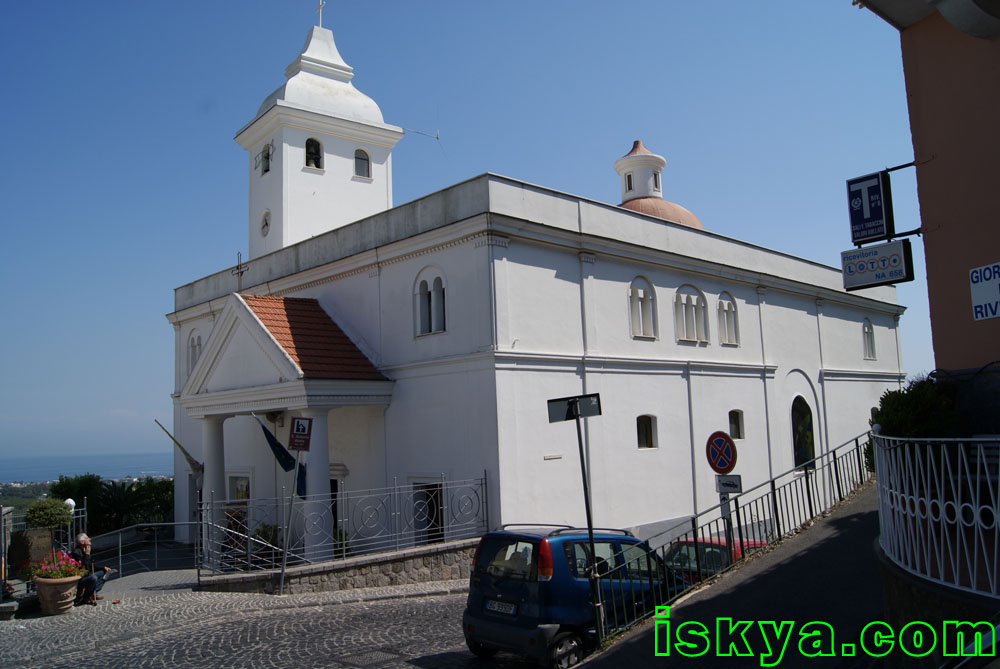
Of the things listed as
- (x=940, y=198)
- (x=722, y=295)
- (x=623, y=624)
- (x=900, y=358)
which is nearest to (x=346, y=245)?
(x=722, y=295)

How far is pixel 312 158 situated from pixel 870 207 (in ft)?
67.4

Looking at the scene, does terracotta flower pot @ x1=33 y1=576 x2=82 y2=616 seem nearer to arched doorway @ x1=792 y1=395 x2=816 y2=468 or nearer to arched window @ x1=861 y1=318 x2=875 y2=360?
arched doorway @ x1=792 y1=395 x2=816 y2=468

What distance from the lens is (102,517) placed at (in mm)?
26734

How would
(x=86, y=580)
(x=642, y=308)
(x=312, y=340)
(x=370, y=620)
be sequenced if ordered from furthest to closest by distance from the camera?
(x=642, y=308) < (x=312, y=340) < (x=86, y=580) < (x=370, y=620)

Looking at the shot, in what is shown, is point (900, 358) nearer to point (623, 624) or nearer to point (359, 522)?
point (359, 522)

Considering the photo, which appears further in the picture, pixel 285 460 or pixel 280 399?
pixel 280 399

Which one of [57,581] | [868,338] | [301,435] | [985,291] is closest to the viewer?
[985,291]

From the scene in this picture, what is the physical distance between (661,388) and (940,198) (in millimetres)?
12278

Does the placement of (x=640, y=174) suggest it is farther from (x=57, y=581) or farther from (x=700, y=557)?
(x=57, y=581)

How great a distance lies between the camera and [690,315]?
2173cm

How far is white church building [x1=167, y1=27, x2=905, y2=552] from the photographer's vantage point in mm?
16500

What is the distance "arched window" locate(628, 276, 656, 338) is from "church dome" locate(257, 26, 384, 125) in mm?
12274

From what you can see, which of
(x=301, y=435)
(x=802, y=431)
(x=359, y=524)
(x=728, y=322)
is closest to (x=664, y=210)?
(x=728, y=322)

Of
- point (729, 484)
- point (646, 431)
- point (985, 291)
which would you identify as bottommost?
point (729, 484)
